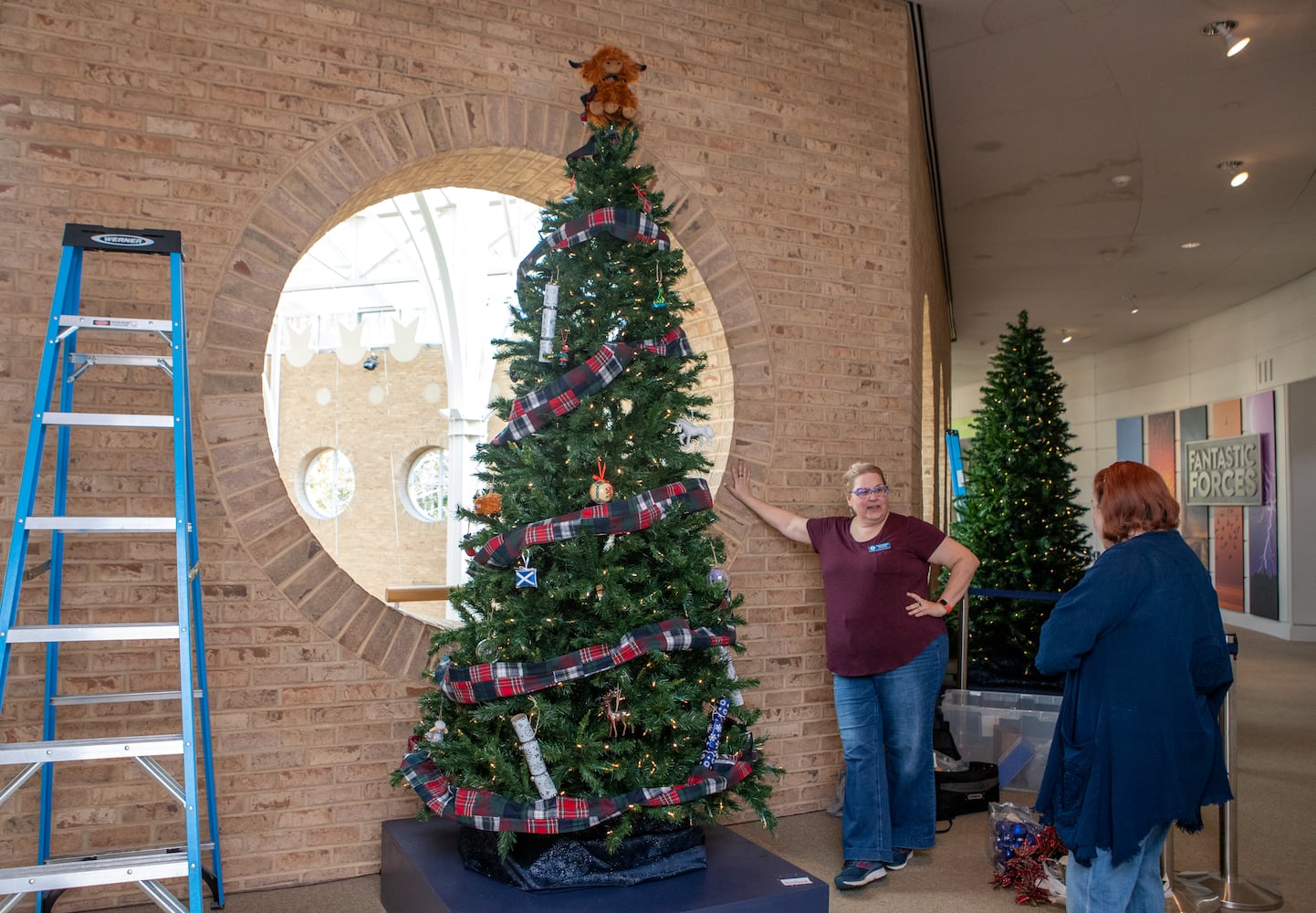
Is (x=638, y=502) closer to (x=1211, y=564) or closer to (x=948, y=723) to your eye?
(x=948, y=723)

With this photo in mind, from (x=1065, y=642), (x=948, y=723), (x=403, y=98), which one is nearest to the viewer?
(x=1065, y=642)

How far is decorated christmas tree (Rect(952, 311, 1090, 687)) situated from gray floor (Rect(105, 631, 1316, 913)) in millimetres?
1369

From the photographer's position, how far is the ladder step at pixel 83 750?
98.3 inches

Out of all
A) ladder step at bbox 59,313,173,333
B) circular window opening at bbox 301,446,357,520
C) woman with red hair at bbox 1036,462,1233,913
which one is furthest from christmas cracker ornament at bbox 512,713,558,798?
circular window opening at bbox 301,446,357,520

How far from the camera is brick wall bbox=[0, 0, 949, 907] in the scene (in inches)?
134

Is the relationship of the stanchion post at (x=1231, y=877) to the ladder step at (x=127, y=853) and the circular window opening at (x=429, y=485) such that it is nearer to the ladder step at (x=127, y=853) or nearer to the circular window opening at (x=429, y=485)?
the ladder step at (x=127, y=853)

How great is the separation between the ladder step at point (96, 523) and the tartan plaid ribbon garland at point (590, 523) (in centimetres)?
92

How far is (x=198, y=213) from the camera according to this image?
357 cm

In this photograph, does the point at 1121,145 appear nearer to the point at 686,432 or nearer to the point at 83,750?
the point at 686,432

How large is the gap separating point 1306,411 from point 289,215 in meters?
12.3

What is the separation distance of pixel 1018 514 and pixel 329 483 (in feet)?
28.1

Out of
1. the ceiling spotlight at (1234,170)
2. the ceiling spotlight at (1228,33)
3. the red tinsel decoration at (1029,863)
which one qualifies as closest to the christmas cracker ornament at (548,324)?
the red tinsel decoration at (1029,863)

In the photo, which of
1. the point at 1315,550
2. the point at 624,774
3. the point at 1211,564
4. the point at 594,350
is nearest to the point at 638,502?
the point at 594,350

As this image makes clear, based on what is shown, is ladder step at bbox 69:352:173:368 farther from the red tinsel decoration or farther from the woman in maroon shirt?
the red tinsel decoration
